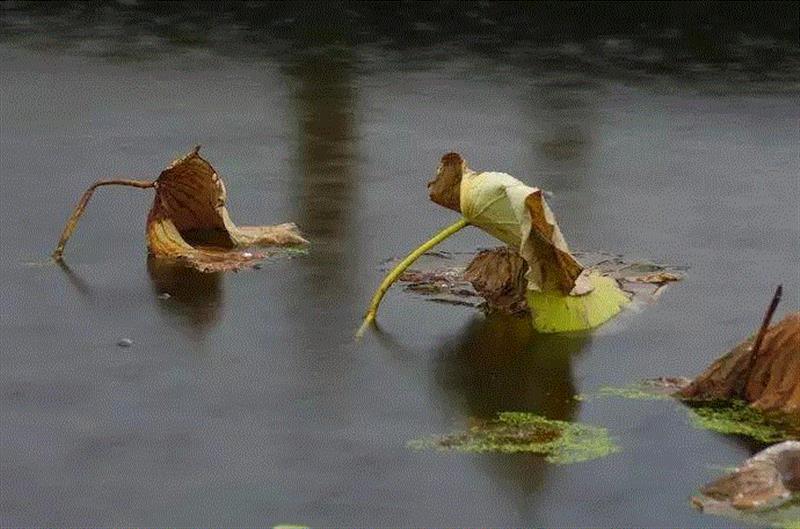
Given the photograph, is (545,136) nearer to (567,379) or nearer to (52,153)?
(52,153)

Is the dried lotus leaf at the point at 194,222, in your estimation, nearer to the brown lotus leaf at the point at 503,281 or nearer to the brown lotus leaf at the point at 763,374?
the brown lotus leaf at the point at 503,281

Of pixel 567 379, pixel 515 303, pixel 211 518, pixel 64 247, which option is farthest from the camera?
pixel 64 247

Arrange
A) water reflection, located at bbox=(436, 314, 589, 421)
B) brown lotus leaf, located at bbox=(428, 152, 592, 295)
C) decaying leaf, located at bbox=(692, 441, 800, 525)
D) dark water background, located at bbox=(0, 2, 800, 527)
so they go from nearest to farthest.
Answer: decaying leaf, located at bbox=(692, 441, 800, 525), dark water background, located at bbox=(0, 2, 800, 527), water reflection, located at bbox=(436, 314, 589, 421), brown lotus leaf, located at bbox=(428, 152, 592, 295)

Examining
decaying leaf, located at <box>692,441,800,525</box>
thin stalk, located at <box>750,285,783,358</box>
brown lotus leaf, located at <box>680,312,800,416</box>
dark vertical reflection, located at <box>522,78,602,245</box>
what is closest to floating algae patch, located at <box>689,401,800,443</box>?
brown lotus leaf, located at <box>680,312,800,416</box>

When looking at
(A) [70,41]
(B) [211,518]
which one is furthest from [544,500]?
(A) [70,41]

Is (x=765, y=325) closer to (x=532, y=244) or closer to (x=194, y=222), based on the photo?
(x=532, y=244)

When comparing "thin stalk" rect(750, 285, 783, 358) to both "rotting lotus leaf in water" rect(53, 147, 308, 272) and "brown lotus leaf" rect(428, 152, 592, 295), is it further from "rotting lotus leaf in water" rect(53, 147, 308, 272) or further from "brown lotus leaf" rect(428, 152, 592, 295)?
"rotting lotus leaf in water" rect(53, 147, 308, 272)
